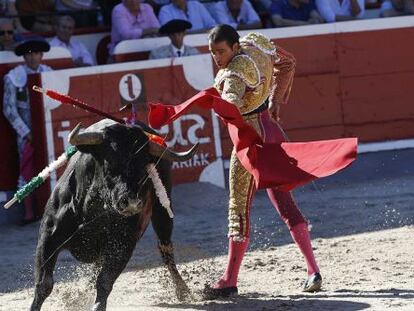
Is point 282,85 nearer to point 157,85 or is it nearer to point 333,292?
point 333,292

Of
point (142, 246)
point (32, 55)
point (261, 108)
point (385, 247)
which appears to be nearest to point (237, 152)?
point (261, 108)

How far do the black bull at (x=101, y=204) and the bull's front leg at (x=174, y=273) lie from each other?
0.39 m

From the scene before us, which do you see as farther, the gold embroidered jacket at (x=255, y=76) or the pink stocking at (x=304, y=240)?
the pink stocking at (x=304, y=240)

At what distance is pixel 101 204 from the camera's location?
478 centimetres

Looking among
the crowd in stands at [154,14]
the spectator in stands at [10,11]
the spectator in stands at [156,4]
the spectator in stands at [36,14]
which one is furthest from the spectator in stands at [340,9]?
the spectator in stands at [10,11]

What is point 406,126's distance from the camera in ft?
30.5

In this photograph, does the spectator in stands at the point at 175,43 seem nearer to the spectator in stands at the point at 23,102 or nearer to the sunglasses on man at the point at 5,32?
the spectator in stands at the point at 23,102

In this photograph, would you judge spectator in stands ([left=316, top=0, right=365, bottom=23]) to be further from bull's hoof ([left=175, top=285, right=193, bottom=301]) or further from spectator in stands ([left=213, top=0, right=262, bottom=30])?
bull's hoof ([left=175, top=285, right=193, bottom=301])

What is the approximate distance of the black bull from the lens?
15.3ft

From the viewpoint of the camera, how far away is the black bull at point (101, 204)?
4660 mm

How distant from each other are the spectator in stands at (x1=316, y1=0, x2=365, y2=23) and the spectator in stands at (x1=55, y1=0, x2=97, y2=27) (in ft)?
5.79

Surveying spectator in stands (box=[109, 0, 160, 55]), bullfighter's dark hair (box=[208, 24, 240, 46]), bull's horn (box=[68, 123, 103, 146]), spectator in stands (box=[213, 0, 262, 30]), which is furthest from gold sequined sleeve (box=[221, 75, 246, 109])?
spectator in stands (box=[213, 0, 262, 30])

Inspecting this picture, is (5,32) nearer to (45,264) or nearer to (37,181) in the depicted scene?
(37,181)

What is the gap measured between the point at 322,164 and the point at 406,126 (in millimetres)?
4661
